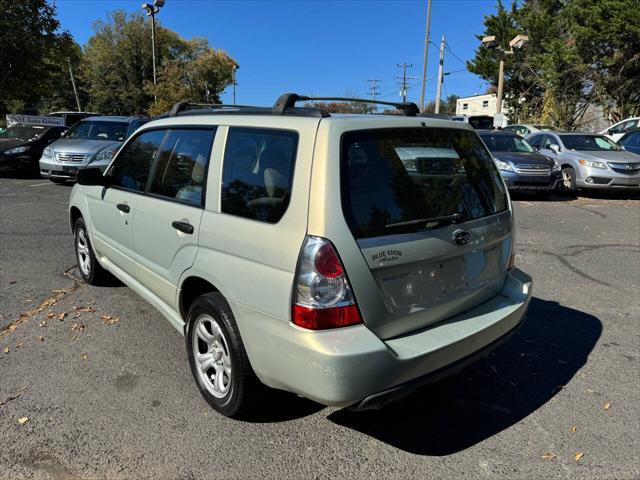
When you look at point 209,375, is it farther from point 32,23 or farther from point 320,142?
point 32,23

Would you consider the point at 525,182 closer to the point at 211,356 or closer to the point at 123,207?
the point at 123,207

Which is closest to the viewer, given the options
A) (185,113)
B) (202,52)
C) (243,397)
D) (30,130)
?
(243,397)

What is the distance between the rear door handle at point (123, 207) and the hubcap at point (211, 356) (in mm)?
1268

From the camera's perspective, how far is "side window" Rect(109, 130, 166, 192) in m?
3.76

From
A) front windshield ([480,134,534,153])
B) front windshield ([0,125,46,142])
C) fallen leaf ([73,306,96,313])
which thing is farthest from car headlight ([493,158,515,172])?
front windshield ([0,125,46,142])

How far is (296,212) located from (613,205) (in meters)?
11.3

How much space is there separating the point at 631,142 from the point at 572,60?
1517 cm

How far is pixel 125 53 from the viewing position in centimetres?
5212

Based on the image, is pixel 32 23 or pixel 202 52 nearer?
pixel 32 23

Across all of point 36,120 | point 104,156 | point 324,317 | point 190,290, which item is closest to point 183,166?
point 190,290

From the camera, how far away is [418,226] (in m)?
2.57

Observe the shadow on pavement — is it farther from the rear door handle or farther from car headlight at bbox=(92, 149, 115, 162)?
car headlight at bbox=(92, 149, 115, 162)

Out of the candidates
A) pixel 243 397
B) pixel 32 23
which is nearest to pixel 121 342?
pixel 243 397

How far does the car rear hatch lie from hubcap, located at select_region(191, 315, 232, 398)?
96cm
